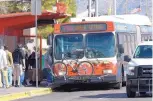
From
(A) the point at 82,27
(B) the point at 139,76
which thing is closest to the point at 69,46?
(A) the point at 82,27

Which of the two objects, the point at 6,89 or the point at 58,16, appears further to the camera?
the point at 58,16

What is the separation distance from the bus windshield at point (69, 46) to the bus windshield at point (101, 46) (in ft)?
1.14

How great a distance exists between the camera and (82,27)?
26906 mm

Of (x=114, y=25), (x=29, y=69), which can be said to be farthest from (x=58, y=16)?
(x=114, y=25)

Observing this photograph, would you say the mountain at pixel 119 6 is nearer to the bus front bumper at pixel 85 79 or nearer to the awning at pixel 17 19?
the awning at pixel 17 19

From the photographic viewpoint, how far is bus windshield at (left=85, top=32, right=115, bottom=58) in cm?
2641

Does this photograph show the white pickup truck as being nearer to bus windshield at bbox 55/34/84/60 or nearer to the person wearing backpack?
bus windshield at bbox 55/34/84/60

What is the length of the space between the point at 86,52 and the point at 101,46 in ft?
2.30

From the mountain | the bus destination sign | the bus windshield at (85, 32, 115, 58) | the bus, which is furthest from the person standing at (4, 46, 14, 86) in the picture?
the mountain

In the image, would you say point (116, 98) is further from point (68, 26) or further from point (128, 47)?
point (128, 47)

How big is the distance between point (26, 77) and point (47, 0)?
70.6ft

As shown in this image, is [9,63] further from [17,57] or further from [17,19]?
[17,19]

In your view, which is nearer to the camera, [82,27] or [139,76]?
[139,76]

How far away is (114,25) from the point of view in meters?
26.6
